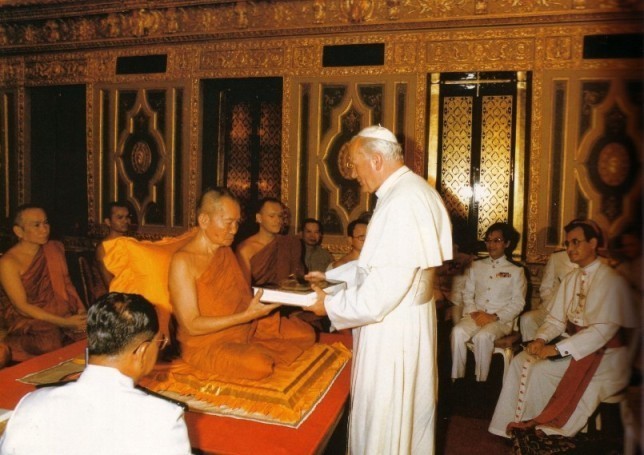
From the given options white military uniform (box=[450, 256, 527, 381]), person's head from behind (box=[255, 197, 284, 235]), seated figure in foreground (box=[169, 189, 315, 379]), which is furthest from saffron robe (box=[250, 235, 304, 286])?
white military uniform (box=[450, 256, 527, 381])

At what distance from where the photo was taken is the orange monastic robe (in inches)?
133

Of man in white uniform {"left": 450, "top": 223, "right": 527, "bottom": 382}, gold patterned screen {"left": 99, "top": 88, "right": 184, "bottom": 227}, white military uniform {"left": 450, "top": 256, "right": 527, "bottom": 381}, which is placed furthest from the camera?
gold patterned screen {"left": 99, "top": 88, "right": 184, "bottom": 227}

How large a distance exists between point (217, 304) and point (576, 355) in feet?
10.1

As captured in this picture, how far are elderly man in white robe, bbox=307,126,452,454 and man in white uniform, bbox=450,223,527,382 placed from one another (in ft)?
8.83

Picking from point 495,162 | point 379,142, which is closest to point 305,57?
point 495,162

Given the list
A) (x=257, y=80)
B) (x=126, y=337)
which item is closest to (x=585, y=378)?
(x=126, y=337)

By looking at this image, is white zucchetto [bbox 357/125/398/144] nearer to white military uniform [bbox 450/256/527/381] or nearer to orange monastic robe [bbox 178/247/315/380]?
orange monastic robe [bbox 178/247/315/380]

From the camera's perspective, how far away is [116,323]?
1.86 m

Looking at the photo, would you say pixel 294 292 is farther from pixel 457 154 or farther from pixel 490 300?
pixel 457 154

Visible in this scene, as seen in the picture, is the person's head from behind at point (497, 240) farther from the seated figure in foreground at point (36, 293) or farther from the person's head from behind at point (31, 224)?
the person's head from behind at point (31, 224)

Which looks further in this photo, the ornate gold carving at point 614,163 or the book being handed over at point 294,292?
the ornate gold carving at point 614,163

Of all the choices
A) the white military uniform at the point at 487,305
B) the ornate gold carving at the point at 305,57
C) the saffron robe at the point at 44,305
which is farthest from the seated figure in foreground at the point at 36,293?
the ornate gold carving at the point at 305,57

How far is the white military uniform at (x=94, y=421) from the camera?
1703 millimetres

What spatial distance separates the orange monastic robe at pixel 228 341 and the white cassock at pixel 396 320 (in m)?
0.65
